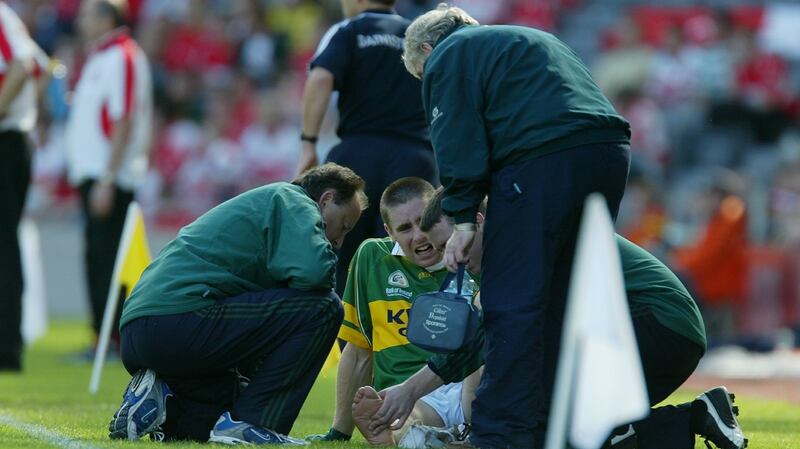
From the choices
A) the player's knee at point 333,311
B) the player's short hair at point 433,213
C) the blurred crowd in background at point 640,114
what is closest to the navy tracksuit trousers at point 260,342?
the player's knee at point 333,311

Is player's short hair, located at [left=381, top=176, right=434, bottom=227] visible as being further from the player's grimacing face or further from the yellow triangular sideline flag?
the yellow triangular sideline flag

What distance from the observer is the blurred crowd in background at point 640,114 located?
50.7 feet

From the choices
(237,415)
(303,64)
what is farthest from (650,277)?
(303,64)

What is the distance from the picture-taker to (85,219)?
37.2 ft

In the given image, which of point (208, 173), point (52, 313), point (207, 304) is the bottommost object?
point (52, 313)

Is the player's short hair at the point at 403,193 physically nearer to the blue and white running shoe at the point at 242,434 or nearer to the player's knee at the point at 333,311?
the player's knee at the point at 333,311

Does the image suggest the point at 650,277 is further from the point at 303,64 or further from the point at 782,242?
the point at 303,64

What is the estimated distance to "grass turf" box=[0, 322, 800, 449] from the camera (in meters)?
6.22

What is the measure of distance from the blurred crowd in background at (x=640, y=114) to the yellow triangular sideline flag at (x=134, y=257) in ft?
22.4

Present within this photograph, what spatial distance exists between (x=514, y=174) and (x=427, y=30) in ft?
2.45

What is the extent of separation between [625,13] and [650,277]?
15.0 meters

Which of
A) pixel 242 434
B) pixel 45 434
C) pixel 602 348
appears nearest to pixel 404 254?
pixel 242 434

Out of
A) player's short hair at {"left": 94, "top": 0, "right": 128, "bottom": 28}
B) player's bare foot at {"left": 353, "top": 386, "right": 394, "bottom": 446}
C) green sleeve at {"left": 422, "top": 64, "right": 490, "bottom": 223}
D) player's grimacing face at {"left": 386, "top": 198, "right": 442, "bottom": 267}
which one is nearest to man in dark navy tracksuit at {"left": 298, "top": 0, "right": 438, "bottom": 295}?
player's grimacing face at {"left": 386, "top": 198, "right": 442, "bottom": 267}

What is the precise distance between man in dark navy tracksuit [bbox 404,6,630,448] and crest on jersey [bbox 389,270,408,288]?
2.72 ft
